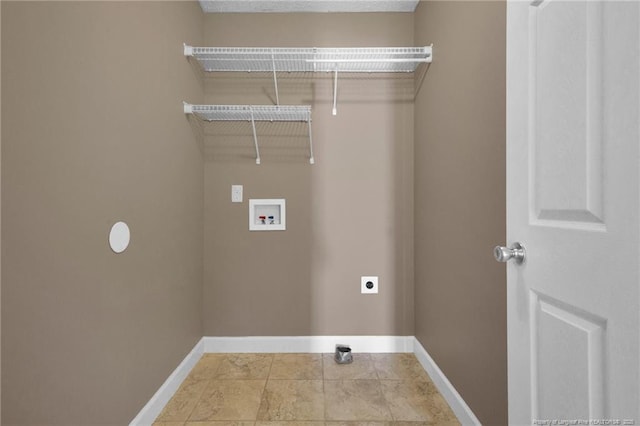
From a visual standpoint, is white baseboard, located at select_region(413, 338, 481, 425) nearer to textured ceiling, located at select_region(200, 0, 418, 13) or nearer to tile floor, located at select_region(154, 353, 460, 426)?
tile floor, located at select_region(154, 353, 460, 426)

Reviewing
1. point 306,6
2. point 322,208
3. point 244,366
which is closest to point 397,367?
point 244,366

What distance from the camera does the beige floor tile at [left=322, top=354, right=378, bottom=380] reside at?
191cm

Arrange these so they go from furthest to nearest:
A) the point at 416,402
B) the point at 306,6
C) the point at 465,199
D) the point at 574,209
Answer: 1. the point at 306,6
2. the point at 416,402
3. the point at 465,199
4. the point at 574,209

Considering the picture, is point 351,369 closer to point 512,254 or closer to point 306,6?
point 512,254

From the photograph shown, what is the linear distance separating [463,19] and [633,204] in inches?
51.9

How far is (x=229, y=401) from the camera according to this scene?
1.69 m

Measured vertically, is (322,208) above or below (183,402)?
above

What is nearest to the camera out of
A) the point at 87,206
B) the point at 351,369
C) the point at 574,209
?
the point at 574,209

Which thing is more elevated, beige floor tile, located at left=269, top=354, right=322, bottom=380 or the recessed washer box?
the recessed washer box

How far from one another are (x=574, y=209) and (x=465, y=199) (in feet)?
2.67

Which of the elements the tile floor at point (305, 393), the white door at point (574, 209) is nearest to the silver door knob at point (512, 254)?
the white door at point (574, 209)

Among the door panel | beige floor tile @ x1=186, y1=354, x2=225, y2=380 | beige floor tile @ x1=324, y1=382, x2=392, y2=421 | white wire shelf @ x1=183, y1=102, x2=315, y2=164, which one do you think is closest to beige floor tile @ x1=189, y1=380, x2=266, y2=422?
beige floor tile @ x1=186, y1=354, x2=225, y2=380

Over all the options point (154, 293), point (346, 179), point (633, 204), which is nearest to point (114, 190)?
point (154, 293)

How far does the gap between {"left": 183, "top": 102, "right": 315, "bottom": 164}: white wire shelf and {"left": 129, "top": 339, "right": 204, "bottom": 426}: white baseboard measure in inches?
52.8
